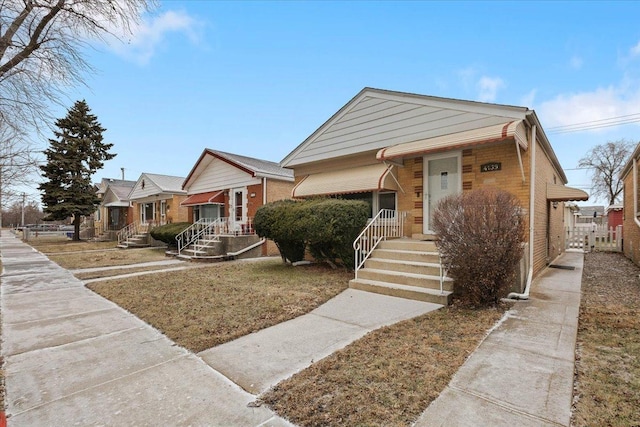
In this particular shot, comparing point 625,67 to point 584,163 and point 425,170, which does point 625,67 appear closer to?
point 425,170

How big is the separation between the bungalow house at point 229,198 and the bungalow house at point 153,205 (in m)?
3.44

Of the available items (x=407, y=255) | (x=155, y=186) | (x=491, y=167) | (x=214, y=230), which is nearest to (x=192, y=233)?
(x=214, y=230)

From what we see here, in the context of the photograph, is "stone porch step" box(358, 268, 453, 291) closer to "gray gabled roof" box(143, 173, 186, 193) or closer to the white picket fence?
the white picket fence

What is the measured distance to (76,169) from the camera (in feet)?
84.6

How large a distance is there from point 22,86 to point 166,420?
6.96 metres

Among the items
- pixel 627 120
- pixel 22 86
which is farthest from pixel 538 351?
pixel 627 120

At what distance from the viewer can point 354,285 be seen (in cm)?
761

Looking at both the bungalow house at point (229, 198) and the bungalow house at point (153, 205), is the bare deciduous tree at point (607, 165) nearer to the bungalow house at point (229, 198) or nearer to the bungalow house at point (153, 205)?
the bungalow house at point (229, 198)

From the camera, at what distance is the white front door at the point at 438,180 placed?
8.94m

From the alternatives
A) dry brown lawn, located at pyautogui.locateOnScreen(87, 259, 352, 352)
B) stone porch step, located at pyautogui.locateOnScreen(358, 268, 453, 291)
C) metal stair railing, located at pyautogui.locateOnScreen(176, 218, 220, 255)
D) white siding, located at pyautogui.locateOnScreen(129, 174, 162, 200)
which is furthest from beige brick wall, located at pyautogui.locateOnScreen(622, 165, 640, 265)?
white siding, located at pyautogui.locateOnScreen(129, 174, 162, 200)

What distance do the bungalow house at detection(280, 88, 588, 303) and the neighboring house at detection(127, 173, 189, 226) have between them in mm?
13209

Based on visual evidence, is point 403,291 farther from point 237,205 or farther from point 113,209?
point 113,209

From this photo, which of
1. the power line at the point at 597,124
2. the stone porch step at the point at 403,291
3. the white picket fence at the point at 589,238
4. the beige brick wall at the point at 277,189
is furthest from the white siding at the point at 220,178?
the power line at the point at 597,124

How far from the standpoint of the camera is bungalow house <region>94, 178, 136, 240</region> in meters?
28.8
